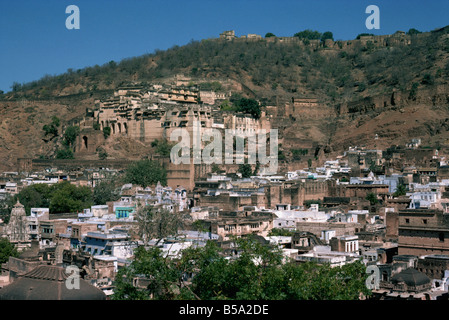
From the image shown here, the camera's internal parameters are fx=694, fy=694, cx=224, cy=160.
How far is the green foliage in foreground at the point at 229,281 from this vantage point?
17.8 metres

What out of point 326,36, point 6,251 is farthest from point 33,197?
point 326,36

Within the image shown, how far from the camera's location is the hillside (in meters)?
61.6

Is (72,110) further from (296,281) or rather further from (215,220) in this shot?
(296,281)

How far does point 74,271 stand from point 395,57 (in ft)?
231

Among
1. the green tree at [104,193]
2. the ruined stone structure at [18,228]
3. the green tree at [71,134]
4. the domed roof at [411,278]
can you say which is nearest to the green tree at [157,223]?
the ruined stone structure at [18,228]

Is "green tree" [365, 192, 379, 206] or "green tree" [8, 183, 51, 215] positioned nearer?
"green tree" [365, 192, 379, 206]

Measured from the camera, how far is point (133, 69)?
86.4 meters

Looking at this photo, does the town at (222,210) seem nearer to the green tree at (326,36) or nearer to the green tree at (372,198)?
the green tree at (372,198)

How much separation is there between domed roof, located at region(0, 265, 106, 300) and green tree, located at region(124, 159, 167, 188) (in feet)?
89.5

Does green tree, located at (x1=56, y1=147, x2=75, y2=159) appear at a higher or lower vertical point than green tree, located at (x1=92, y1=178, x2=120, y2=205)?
higher

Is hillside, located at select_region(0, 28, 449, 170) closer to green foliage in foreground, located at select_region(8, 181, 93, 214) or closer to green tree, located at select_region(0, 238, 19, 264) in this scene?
green foliage in foreground, located at select_region(8, 181, 93, 214)

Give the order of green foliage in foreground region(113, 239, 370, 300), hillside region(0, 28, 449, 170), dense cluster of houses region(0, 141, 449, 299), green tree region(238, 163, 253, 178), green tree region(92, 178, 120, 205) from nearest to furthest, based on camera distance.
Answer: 1. green foliage in foreground region(113, 239, 370, 300)
2. dense cluster of houses region(0, 141, 449, 299)
3. green tree region(92, 178, 120, 205)
4. green tree region(238, 163, 253, 178)
5. hillside region(0, 28, 449, 170)

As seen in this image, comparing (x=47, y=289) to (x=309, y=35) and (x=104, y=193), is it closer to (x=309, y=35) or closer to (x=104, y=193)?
(x=104, y=193)

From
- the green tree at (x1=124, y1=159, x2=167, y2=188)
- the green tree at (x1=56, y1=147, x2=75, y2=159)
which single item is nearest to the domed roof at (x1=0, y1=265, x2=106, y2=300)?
the green tree at (x1=124, y1=159, x2=167, y2=188)
